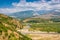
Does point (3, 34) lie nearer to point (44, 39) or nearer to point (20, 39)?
point (20, 39)

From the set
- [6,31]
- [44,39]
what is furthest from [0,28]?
[44,39]

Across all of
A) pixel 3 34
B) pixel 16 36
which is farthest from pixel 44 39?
pixel 3 34

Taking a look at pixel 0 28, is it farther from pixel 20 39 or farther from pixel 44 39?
pixel 44 39

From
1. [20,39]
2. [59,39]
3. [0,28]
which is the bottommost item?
[59,39]

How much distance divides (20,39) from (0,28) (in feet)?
29.7

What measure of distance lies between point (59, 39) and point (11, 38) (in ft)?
167

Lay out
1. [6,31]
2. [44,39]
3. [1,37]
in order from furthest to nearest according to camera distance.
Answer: [44,39], [6,31], [1,37]

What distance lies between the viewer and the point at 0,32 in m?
68.6

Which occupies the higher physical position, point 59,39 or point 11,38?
point 11,38

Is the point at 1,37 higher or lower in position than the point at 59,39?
higher

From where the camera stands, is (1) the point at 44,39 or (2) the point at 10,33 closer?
(2) the point at 10,33

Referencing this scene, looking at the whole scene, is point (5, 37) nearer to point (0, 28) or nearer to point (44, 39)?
point (0, 28)

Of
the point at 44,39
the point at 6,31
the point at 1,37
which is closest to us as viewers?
the point at 1,37

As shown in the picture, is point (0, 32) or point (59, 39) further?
point (59, 39)
